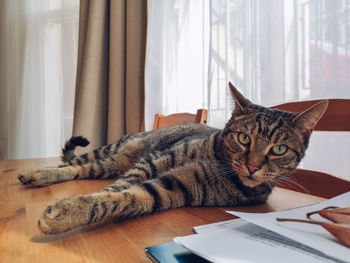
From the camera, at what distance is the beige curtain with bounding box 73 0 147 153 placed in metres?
1.92

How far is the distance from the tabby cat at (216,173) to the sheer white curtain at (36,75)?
6.32 ft

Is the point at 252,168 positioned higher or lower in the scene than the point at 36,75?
lower

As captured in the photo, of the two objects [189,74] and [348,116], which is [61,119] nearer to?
[189,74]

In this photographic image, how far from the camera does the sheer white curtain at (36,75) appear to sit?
2592mm

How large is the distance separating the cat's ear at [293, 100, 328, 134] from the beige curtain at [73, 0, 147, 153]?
1332 millimetres

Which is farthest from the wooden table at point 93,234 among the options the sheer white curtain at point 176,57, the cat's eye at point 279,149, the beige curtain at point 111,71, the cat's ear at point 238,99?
the beige curtain at point 111,71

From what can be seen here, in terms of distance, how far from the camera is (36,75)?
9.08 ft

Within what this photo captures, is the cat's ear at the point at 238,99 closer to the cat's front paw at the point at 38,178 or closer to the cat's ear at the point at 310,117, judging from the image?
the cat's ear at the point at 310,117

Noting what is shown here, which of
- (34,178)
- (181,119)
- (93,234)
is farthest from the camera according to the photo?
(181,119)

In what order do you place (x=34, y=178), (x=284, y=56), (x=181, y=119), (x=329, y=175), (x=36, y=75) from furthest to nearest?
(x=36, y=75) → (x=181, y=119) → (x=284, y=56) → (x=34, y=178) → (x=329, y=175)

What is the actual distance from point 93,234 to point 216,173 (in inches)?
15.1

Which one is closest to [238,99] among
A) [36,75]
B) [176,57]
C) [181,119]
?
[181,119]

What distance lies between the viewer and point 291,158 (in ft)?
2.30

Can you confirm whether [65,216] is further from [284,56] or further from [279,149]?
[284,56]
